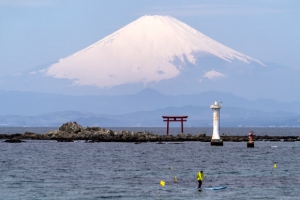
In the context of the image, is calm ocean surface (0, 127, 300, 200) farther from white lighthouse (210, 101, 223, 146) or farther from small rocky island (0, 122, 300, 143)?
small rocky island (0, 122, 300, 143)

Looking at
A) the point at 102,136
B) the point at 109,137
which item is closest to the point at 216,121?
the point at 109,137

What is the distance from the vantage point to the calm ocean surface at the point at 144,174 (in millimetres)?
49156

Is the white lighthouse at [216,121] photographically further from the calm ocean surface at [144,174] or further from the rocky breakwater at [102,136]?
the rocky breakwater at [102,136]

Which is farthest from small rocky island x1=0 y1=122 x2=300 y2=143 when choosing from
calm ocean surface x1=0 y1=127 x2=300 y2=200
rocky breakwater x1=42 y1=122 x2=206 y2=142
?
calm ocean surface x1=0 y1=127 x2=300 y2=200

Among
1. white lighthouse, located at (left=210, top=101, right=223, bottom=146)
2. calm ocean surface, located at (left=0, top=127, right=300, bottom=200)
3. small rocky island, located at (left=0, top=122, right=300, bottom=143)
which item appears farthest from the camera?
small rocky island, located at (left=0, top=122, right=300, bottom=143)

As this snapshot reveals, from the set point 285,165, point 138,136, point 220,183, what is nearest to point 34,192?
point 220,183

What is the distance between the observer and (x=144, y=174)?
202 feet

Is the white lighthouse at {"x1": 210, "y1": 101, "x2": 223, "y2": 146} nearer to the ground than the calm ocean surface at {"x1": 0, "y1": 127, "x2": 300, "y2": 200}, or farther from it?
farther from it

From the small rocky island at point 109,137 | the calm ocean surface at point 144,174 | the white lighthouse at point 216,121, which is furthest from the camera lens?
the small rocky island at point 109,137

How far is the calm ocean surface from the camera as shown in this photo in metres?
49.2

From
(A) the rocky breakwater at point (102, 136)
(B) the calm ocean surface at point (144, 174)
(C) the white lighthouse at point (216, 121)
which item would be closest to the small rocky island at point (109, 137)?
(A) the rocky breakwater at point (102, 136)

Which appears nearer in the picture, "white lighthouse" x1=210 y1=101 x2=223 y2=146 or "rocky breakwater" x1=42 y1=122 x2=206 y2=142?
"white lighthouse" x1=210 y1=101 x2=223 y2=146

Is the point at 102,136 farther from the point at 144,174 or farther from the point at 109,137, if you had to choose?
the point at 144,174

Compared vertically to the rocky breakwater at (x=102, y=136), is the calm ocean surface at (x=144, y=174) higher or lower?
lower
